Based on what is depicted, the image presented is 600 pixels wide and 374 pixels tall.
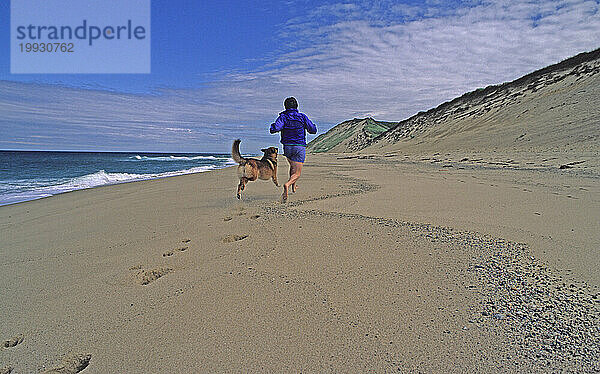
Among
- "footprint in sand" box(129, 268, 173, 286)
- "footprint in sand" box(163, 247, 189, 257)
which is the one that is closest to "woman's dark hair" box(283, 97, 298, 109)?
"footprint in sand" box(163, 247, 189, 257)

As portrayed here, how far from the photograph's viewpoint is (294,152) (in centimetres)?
522

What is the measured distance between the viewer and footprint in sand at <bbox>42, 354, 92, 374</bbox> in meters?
1.50

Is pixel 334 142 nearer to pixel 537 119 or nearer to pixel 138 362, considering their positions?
pixel 537 119

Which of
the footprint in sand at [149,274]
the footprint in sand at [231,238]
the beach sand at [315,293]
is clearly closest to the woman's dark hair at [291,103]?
the beach sand at [315,293]

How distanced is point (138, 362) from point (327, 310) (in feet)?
3.29

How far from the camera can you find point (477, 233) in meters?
3.04

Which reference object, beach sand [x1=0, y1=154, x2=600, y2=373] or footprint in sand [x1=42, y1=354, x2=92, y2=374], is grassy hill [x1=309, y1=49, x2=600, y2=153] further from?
footprint in sand [x1=42, y1=354, x2=92, y2=374]

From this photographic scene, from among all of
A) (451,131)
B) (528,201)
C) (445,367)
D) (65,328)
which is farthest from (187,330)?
(451,131)

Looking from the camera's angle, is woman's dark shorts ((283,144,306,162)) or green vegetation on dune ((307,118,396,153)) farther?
green vegetation on dune ((307,118,396,153))

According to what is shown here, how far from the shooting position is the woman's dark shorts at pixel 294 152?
17.0ft

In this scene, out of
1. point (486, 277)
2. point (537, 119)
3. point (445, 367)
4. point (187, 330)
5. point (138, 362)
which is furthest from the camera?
point (537, 119)

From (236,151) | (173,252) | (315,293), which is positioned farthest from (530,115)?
(173,252)

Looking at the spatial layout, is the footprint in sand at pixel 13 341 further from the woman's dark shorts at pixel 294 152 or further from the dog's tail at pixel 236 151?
the woman's dark shorts at pixel 294 152

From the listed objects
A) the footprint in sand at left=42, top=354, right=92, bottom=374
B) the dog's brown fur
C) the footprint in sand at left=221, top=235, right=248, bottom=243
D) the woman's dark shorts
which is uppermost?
the woman's dark shorts
